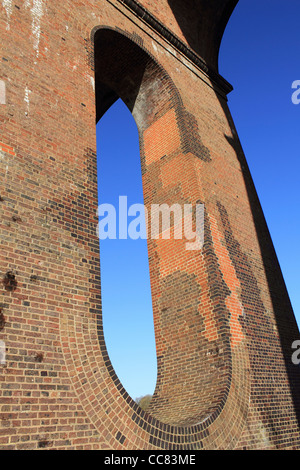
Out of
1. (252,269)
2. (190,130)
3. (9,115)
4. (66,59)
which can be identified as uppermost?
(190,130)

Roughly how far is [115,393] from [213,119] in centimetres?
703

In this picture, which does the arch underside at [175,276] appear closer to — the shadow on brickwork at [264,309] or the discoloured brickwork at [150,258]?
the discoloured brickwork at [150,258]

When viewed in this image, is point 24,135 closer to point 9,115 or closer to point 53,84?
point 9,115

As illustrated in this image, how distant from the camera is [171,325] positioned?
632 centimetres

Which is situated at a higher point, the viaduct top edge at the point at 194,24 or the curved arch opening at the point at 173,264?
the viaduct top edge at the point at 194,24

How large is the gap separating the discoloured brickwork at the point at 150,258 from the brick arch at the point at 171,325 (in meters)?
0.02

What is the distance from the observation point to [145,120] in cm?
850

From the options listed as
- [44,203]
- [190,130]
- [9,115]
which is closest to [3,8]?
[9,115]

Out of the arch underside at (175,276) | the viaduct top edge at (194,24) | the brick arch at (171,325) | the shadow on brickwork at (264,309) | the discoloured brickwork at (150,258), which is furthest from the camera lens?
the viaduct top edge at (194,24)

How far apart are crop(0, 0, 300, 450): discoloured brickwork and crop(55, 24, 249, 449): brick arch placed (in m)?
0.02

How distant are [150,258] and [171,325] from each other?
1489 millimetres

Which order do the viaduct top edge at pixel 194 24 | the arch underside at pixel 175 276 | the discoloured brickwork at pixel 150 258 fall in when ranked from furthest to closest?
the viaduct top edge at pixel 194 24
the arch underside at pixel 175 276
the discoloured brickwork at pixel 150 258

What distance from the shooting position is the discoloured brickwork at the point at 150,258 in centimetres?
337

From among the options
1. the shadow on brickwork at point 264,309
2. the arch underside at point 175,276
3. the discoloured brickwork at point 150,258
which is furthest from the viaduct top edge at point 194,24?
the shadow on brickwork at point 264,309
